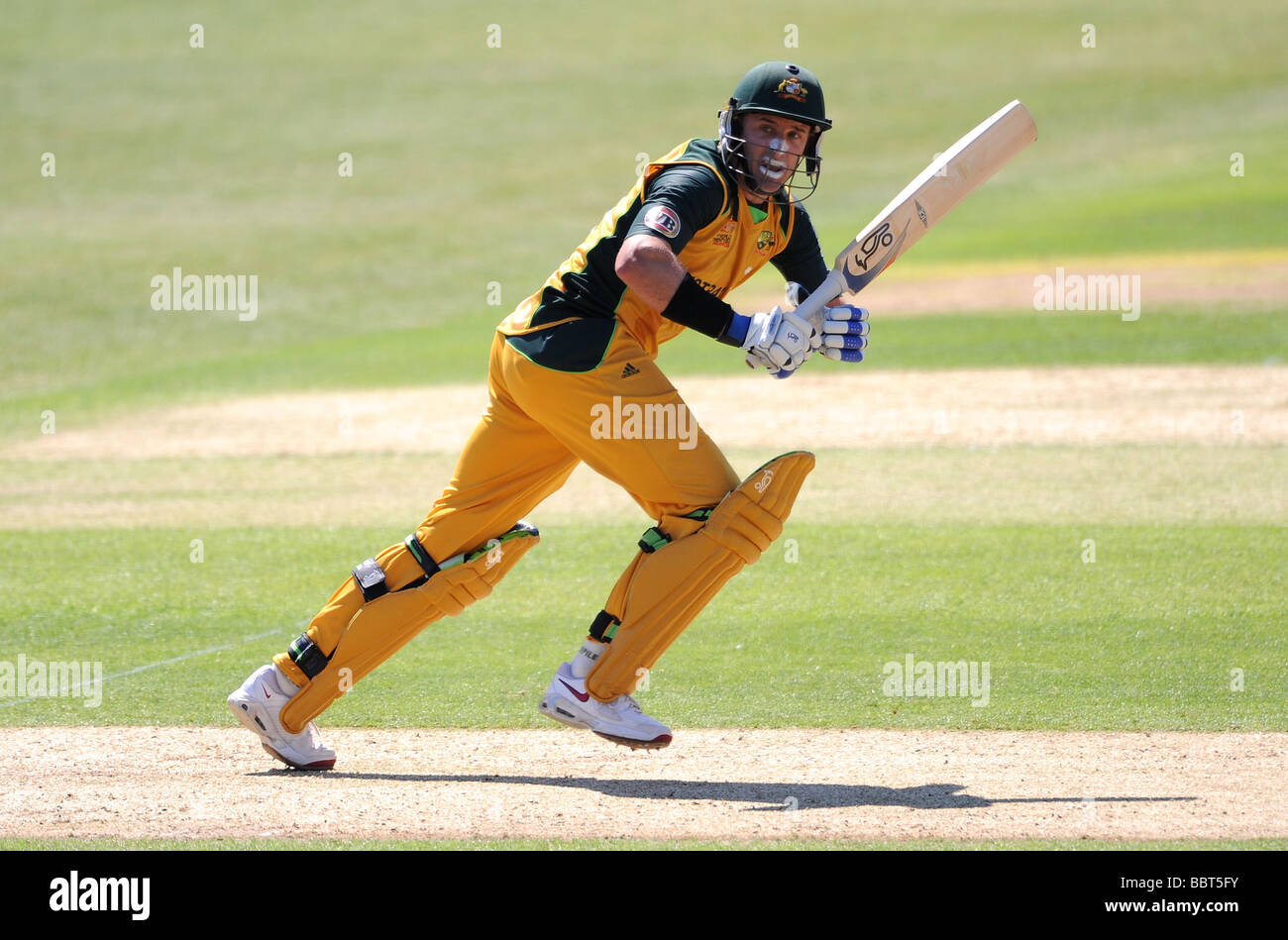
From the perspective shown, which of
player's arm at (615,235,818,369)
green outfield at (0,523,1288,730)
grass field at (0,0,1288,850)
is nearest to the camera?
player's arm at (615,235,818,369)

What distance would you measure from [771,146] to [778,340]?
2.36 feet

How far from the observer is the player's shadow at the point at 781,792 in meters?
4.55

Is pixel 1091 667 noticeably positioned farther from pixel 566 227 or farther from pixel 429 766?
pixel 566 227

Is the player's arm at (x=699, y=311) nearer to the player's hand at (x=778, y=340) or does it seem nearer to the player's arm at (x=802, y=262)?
the player's hand at (x=778, y=340)

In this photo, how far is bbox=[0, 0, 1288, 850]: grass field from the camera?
6359 mm

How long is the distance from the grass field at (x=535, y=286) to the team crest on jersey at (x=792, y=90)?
2.31 meters

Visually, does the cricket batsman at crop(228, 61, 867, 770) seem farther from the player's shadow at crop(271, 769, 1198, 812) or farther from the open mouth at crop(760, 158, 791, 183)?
the player's shadow at crop(271, 769, 1198, 812)

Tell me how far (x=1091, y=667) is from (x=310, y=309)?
52.0 feet

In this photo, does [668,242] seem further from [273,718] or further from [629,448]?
[273,718]

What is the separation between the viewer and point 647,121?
31.6 metres

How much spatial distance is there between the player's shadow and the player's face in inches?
80.2

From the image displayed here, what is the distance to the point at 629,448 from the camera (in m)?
4.82

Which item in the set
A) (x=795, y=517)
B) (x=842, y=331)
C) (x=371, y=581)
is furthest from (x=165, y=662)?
(x=795, y=517)

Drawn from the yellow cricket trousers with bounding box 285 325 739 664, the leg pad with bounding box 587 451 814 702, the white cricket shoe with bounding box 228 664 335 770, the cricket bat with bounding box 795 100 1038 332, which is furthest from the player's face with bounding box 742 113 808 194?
the white cricket shoe with bounding box 228 664 335 770
